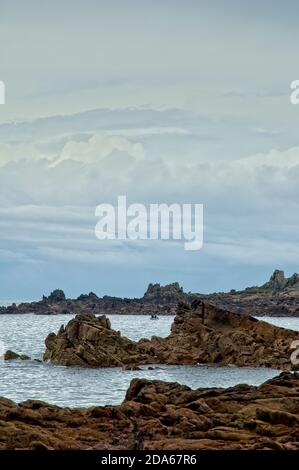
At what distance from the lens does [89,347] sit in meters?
109

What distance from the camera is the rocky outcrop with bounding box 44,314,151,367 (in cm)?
10606

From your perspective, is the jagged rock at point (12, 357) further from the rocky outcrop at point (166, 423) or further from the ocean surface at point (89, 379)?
the rocky outcrop at point (166, 423)

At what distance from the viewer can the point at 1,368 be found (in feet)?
341

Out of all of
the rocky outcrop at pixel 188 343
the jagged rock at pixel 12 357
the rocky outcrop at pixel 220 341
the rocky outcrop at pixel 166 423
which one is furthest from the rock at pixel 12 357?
the rocky outcrop at pixel 166 423

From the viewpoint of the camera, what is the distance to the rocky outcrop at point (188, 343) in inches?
4272

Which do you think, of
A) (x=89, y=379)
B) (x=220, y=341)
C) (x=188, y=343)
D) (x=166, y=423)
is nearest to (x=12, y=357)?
(x=188, y=343)

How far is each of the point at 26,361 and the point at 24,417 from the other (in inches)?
2714

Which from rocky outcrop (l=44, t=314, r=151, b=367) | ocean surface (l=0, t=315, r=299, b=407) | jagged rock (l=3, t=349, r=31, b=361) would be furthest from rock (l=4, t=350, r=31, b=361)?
rocky outcrop (l=44, t=314, r=151, b=367)

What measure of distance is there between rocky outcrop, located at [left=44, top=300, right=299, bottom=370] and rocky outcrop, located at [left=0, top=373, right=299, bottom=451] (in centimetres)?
5037

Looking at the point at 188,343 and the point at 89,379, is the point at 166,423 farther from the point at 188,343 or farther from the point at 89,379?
the point at 188,343

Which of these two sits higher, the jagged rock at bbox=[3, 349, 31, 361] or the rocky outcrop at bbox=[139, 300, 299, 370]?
the rocky outcrop at bbox=[139, 300, 299, 370]

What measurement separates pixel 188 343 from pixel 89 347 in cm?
1711

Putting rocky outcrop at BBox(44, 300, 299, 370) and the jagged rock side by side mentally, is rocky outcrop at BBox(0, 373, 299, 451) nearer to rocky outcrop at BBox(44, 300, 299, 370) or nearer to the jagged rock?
rocky outcrop at BBox(44, 300, 299, 370)
